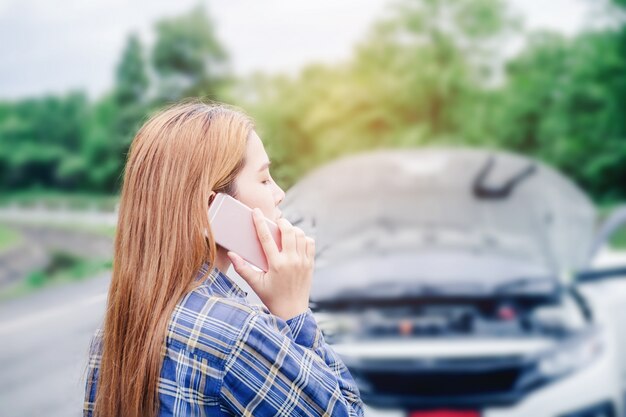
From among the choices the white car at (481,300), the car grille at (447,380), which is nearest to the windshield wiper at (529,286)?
the white car at (481,300)

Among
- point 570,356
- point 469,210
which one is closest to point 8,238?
point 469,210

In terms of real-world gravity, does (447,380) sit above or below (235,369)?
below

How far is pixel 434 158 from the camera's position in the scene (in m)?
3.52

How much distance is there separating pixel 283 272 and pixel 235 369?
129 mm

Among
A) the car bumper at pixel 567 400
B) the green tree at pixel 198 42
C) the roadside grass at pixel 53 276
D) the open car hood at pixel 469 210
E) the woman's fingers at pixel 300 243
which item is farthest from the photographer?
the green tree at pixel 198 42

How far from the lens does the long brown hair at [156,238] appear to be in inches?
29.3

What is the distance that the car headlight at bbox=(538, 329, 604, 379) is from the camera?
2.48 meters

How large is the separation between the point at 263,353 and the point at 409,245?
8.36 feet

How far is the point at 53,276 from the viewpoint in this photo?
9.88 metres

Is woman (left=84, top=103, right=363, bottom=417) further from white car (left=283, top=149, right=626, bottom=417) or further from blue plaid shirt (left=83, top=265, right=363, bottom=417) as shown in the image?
white car (left=283, top=149, right=626, bottom=417)

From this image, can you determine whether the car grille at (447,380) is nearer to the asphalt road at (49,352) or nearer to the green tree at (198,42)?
the asphalt road at (49,352)

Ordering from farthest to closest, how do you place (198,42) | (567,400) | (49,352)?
(198,42) < (49,352) < (567,400)

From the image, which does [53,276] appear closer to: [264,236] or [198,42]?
[198,42]

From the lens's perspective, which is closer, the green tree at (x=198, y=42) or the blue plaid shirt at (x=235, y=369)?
the blue plaid shirt at (x=235, y=369)
